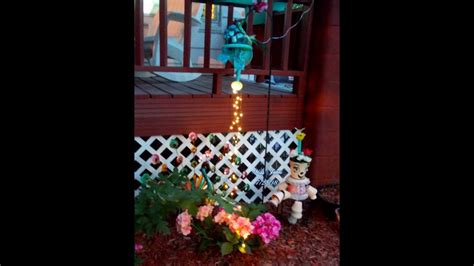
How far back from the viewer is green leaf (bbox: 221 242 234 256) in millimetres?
2227

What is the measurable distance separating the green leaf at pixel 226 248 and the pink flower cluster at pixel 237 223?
0.29ft

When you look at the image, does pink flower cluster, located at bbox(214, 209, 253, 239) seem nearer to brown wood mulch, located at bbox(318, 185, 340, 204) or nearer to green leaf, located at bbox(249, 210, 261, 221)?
green leaf, located at bbox(249, 210, 261, 221)

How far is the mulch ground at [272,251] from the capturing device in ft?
7.54

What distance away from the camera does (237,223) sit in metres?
2.25

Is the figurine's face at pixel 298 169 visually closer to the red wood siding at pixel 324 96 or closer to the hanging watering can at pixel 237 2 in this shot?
the red wood siding at pixel 324 96

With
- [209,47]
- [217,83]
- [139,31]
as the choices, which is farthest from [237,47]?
[139,31]

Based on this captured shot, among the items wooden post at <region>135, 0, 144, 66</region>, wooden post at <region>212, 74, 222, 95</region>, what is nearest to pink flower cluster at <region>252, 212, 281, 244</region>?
wooden post at <region>212, 74, 222, 95</region>

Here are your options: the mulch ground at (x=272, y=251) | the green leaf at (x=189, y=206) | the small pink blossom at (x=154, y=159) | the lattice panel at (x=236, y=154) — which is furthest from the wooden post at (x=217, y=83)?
the mulch ground at (x=272, y=251)

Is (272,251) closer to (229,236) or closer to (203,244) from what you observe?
(229,236)

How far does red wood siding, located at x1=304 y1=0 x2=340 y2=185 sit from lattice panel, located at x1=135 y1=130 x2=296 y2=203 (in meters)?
0.27

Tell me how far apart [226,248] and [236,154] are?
3.62 ft

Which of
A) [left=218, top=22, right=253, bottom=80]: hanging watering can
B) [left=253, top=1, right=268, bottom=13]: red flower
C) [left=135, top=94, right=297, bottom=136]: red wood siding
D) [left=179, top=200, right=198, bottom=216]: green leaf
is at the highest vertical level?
[left=253, top=1, right=268, bottom=13]: red flower
